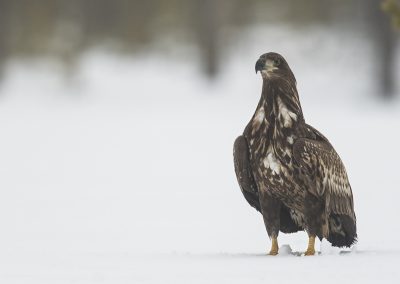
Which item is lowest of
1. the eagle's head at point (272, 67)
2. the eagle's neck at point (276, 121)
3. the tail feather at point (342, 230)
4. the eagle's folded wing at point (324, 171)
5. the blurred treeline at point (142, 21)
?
the tail feather at point (342, 230)

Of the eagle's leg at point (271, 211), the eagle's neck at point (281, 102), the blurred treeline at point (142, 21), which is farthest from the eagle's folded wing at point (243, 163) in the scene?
the blurred treeline at point (142, 21)

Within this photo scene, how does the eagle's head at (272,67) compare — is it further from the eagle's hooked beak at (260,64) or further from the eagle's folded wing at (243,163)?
the eagle's folded wing at (243,163)

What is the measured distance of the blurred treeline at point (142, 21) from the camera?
34344 mm

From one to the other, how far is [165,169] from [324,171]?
1188cm

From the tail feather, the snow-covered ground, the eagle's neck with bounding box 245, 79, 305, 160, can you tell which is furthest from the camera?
the tail feather

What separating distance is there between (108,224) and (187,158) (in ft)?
25.0

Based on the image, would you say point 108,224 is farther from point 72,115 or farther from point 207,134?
point 72,115

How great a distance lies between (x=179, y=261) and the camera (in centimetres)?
777

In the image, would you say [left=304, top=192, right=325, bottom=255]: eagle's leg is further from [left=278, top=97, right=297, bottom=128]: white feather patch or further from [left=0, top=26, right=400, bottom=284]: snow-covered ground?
[left=278, top=97, right=297, bottom=128]: white feather patch

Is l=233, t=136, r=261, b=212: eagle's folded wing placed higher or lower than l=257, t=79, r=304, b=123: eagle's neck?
lower

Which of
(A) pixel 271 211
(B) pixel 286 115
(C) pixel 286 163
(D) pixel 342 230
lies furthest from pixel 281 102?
(D) pixel 342 230

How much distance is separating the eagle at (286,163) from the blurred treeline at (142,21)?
981 inches

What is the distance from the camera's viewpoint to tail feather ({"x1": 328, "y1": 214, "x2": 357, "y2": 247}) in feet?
27.6

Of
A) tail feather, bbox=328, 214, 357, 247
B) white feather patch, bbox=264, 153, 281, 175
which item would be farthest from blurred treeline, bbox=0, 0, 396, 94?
white feather patch, bbox=264, 153, 281, 175
